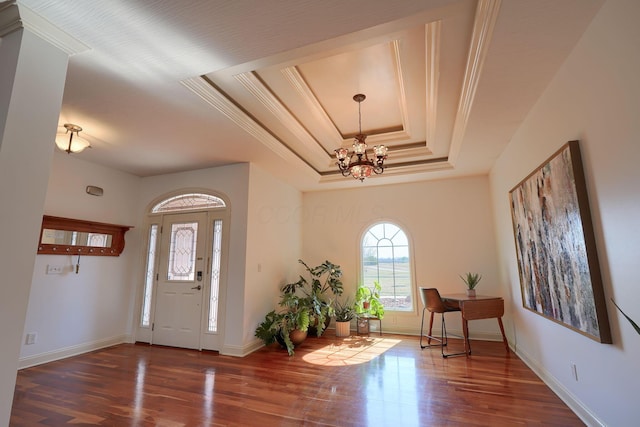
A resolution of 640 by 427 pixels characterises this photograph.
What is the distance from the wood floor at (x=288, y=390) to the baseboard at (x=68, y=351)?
6.4 inches

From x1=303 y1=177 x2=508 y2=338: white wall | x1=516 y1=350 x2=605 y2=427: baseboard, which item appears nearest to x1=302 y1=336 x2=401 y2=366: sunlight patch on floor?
x1=303 y1=177 x2=508 y2=338: white wall

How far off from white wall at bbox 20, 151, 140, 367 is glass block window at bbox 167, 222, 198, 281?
0.73 m

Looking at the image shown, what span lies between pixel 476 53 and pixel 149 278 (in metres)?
5.29

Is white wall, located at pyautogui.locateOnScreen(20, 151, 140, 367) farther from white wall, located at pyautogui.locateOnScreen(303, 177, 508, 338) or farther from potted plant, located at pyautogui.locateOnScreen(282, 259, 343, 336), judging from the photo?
white wall, located at pyautogui.locateOnScreen(303, 177, 508, 338)

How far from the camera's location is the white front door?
14.6 feet

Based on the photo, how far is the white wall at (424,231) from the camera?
5.06 metres

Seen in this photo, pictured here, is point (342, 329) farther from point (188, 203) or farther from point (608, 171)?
point (608, 171)

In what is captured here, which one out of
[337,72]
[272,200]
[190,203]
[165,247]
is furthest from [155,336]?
[337,72]

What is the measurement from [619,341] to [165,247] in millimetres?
5305

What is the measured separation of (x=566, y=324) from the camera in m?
2.39

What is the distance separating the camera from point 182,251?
15.6ft

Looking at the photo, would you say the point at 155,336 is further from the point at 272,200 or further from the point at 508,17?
the point at 508,17

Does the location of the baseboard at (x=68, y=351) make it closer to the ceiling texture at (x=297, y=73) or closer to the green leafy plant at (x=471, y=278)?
the ceiling texture at (x=297, y=73)

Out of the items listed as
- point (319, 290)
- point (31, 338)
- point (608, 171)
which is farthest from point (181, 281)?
point (608, 171)
